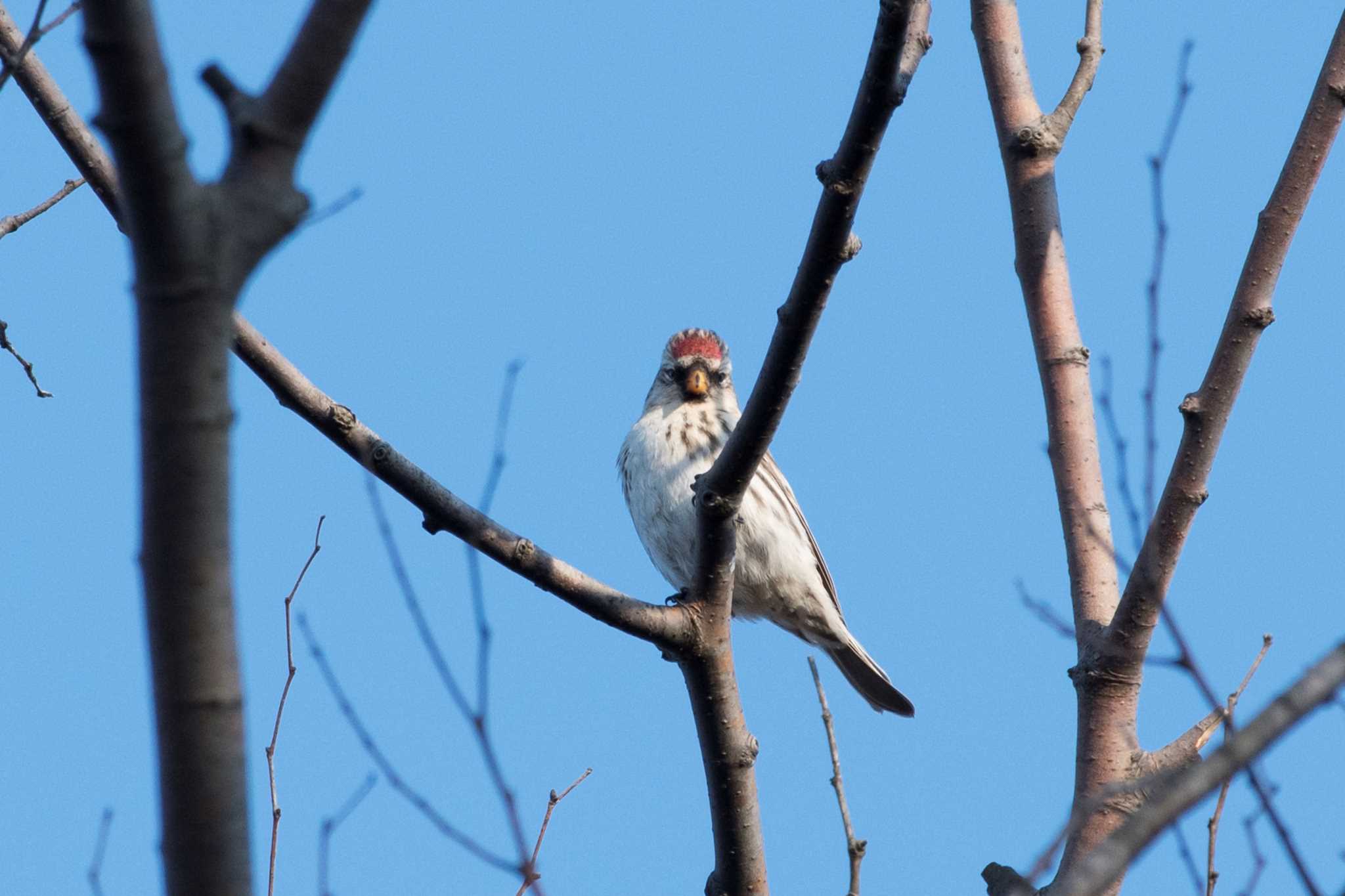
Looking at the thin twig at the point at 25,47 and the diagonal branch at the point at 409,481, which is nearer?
the thin twig at the point at 25,47

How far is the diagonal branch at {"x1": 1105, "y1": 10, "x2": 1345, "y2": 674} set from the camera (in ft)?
11.7

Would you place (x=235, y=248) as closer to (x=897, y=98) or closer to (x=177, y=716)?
(x=177, y=716)

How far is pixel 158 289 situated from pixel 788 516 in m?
5.86

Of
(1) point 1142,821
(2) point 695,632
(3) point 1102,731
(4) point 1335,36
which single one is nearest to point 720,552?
(2) point 695,632

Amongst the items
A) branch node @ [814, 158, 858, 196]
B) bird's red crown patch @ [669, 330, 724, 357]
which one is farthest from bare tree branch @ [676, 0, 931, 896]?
bird's red crown patch @ [669, 330, 724, 357]

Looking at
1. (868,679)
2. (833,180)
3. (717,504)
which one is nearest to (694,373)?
(868,679)

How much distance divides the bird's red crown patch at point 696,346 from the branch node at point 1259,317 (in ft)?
14.8

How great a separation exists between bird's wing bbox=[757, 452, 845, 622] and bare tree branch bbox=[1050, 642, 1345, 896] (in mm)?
5614

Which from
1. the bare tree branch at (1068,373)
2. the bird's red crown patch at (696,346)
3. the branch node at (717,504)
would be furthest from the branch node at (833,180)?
the bird's red crown patch at (696,346)

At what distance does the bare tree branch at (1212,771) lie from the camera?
1694mm

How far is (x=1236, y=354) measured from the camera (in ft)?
11.7

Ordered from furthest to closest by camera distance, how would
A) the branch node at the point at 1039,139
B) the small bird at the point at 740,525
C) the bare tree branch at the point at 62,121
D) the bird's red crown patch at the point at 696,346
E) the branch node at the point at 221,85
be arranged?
the bird's red crown patch at the point at 696,346 < the small bird at the point at 740,525 < the branch node at the point at 1039,139 < the bare tree branch at the point at 62,121 < the branch node at the point at 221,85

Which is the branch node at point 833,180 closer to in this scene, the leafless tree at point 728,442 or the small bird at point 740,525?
the leafless tree at point 728,442

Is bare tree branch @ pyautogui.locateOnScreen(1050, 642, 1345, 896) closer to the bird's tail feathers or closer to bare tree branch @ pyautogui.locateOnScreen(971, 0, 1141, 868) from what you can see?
bare tree branch @ pyautogui.locateOnScreen(971, 0, 1141, 868)
